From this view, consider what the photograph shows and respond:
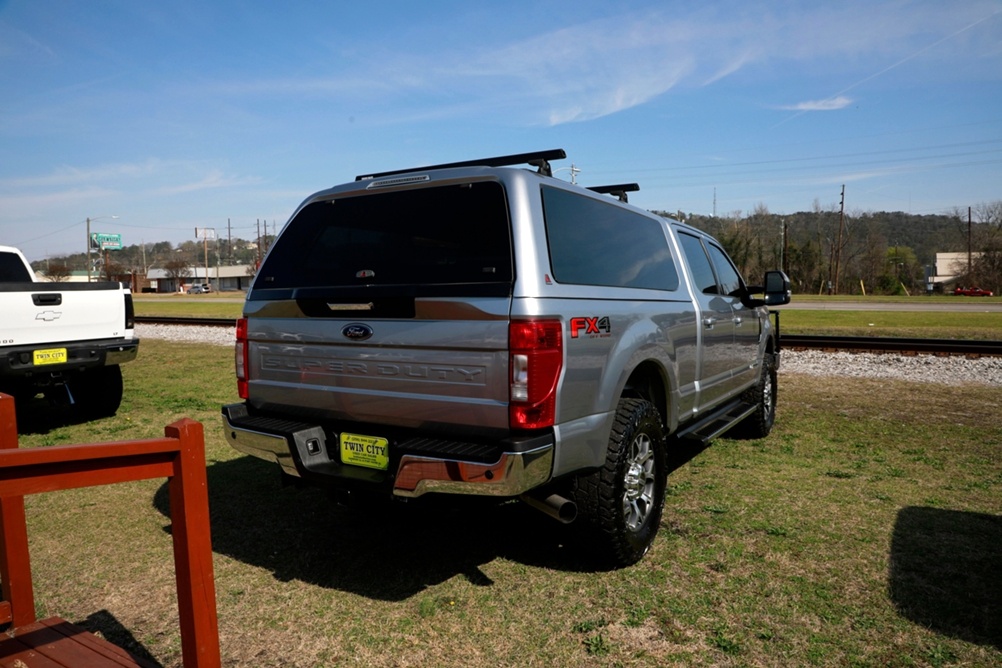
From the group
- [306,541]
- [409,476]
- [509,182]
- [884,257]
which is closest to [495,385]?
[409,476]

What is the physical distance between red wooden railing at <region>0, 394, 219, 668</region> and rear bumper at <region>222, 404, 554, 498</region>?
1.01m

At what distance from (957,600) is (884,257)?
77.7m

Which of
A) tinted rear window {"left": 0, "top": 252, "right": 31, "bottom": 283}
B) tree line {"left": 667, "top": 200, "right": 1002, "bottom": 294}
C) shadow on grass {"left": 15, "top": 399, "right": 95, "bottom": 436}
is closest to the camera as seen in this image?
shadow on grass {"left": 15, "top": 399, "right": 95, "bottom": 436}

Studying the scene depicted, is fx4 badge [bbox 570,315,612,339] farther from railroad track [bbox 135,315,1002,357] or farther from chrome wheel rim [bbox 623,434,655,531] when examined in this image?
railroad track [bbox 135,315,1002,357]

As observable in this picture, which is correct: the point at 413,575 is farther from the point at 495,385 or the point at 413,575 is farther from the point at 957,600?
the point at 957,600

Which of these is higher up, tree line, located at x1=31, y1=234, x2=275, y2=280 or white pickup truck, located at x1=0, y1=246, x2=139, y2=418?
tree line, located at x1=31, y1=234, x2=275, y2=280

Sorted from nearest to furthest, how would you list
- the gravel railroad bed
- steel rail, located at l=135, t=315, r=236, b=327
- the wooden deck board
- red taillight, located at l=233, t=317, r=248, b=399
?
the wooden deck board < red taillight, located at l=233, t=317, r=248, b=399 < the gravel railroad bed < steel rail, located at l=135, t=315, r=236, b=327

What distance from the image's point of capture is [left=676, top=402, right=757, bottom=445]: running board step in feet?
16.6

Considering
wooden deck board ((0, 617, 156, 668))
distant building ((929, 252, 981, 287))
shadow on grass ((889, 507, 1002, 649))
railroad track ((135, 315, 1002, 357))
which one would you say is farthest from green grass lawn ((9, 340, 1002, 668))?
distant building ((929, 252, 981, 287))

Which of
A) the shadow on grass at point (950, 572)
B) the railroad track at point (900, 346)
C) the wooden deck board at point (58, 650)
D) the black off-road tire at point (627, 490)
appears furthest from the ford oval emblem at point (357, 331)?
the railroad track at point (900, 346)

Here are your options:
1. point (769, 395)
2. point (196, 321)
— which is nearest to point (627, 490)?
point (769, 395)

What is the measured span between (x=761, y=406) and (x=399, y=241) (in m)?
4.57

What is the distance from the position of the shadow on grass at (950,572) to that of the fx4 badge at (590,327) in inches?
76.6

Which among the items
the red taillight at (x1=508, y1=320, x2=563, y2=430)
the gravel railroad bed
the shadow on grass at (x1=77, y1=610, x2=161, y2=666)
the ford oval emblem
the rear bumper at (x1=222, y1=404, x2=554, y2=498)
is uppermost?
the ford oval emblem
